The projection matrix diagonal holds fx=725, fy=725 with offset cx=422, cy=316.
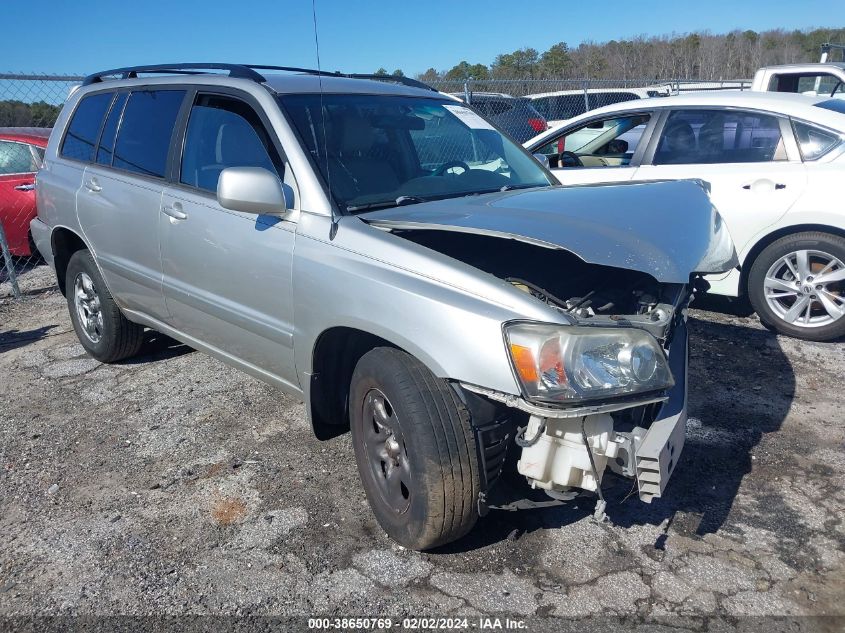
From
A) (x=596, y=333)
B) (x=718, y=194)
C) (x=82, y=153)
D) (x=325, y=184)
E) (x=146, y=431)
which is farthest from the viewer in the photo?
(x=718, y=194)

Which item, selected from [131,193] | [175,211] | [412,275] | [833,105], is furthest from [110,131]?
[833,105]

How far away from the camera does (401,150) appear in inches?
147

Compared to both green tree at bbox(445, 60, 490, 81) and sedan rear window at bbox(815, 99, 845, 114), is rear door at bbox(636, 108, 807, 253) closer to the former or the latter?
sedan rear window at bbox(815, 99, 845, 114)

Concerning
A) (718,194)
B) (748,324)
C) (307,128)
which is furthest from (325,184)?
(748,324)

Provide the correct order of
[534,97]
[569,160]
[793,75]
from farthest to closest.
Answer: [534,97], [793,75], [569,160]

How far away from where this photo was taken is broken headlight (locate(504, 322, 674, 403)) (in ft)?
7.80

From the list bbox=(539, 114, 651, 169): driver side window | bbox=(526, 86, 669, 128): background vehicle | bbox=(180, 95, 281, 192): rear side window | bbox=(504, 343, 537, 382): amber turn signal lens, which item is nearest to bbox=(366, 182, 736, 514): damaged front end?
bbox=(504, 343, 537, 382): amber turn signal lens

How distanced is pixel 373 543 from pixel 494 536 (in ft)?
1.68

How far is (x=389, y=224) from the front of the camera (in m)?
2.97

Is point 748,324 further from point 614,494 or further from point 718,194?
point 614,494

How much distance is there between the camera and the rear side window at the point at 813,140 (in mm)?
5258

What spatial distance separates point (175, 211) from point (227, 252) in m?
0.56

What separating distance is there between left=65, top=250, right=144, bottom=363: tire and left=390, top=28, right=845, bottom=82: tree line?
2855 centimetres

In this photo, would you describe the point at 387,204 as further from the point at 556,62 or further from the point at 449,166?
the point at 556,62
